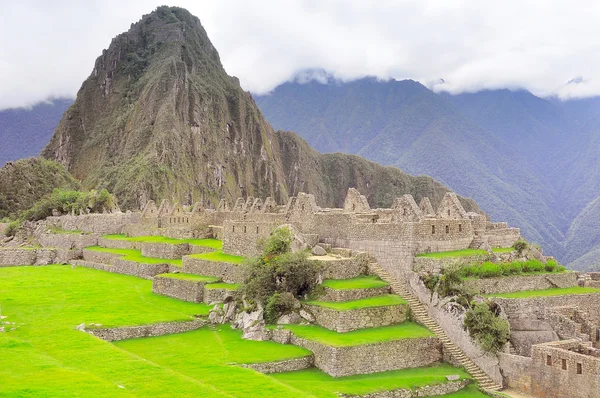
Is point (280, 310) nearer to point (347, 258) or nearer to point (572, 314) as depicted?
point (347, 258)

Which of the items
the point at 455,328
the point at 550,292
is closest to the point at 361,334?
the point at 455,328

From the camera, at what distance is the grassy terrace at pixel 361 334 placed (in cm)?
2178

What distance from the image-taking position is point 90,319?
83.5 ft

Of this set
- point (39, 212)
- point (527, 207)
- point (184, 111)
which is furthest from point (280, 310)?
point (184, 111)

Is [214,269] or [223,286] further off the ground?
[214,269]

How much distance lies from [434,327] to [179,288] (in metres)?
13.1

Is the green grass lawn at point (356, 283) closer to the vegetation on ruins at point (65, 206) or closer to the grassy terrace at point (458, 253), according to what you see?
the grassy terrace at point (458, 253)

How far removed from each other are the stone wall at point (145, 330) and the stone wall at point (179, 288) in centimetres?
363

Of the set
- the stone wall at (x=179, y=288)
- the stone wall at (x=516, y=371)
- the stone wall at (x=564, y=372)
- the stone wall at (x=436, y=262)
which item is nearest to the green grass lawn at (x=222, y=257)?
the stone wall at (x=179, y=288)

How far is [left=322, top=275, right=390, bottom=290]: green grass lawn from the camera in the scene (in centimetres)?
2498

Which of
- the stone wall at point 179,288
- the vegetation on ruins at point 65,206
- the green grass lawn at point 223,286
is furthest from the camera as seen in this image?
the vegetation on ruins at point 65,206

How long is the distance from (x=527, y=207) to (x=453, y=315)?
69.7 metres

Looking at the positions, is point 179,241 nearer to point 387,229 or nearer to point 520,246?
point 387,229

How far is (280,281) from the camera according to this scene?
85.1 feet
